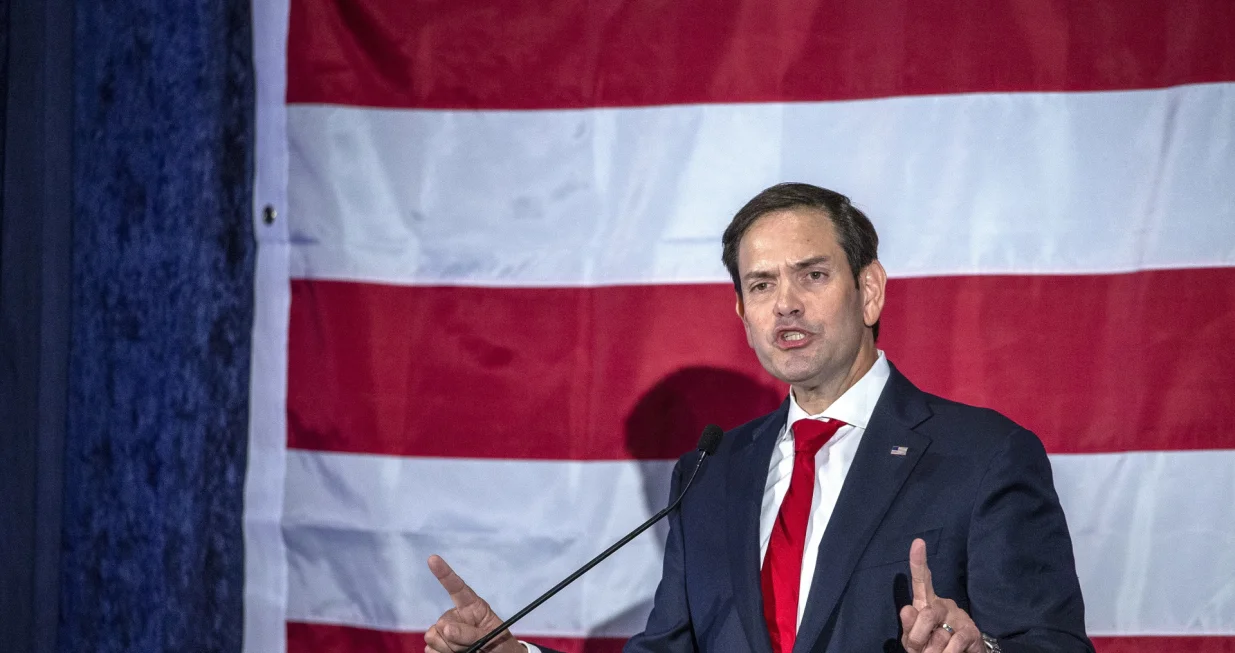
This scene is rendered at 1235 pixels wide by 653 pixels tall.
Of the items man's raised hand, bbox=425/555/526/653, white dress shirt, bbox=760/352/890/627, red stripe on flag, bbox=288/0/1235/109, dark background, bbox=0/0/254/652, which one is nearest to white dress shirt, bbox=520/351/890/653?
white dress shirt, bbox=760/352/890/627

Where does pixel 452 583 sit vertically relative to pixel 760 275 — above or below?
below

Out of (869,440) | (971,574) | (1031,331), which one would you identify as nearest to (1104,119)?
(1031,331)

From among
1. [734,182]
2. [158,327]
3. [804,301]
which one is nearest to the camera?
[804,301]

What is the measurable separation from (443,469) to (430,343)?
278mm

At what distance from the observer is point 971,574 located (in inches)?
62.6

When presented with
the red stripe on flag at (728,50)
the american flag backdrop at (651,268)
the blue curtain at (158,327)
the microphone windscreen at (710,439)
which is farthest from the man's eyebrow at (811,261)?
the blue curtain at (158,327)

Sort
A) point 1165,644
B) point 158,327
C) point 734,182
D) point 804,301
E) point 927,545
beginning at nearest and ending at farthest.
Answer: point 927,545 → point 804,301 → point 1165,644 → point 734,182 → point 158,327

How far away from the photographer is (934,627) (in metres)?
1.33

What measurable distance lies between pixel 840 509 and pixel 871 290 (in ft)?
1.37

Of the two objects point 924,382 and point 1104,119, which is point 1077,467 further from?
point 1104,119

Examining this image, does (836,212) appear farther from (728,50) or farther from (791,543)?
(728,50)

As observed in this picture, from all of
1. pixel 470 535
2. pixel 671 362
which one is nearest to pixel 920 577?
pixel 671 362

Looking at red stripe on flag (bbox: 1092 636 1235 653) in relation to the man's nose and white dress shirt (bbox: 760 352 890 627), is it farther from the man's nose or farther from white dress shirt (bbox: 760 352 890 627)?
the man's nose

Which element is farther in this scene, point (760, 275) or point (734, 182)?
point (734, 182)
